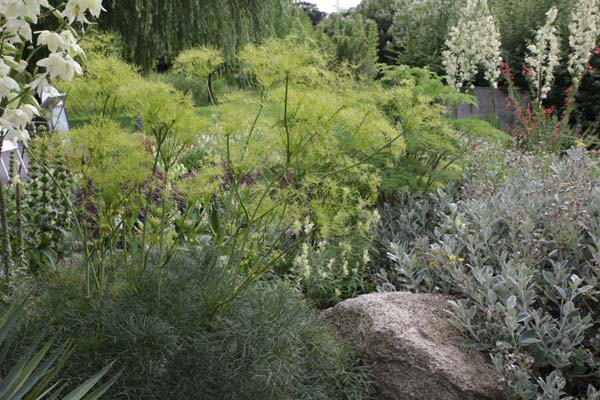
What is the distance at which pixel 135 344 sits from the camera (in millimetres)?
2213

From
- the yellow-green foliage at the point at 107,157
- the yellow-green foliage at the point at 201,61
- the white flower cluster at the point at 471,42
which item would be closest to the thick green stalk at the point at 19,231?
the yellow-green foliage at the point at 107,157

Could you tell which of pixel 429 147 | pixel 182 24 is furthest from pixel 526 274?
pixel 182 24

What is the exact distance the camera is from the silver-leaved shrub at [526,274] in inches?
101

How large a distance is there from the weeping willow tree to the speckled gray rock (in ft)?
12.8

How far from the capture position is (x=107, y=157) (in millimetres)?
2338

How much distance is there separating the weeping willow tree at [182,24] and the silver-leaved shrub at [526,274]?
10.8 ft

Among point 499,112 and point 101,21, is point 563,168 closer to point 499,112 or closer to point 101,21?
point 101,21

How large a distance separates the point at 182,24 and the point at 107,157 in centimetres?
417

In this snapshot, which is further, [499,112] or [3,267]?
[499,112]

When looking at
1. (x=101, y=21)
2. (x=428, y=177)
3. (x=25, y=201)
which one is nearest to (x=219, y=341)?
(x=25, y=201)

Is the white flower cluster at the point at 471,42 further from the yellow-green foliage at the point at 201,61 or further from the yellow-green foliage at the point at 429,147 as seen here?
the yellow-green foliage at the point at 201,61

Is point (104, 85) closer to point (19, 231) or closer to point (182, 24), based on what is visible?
point (19, 231)

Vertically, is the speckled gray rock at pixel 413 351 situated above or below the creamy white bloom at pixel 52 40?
below

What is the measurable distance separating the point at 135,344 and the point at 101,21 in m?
4.57
